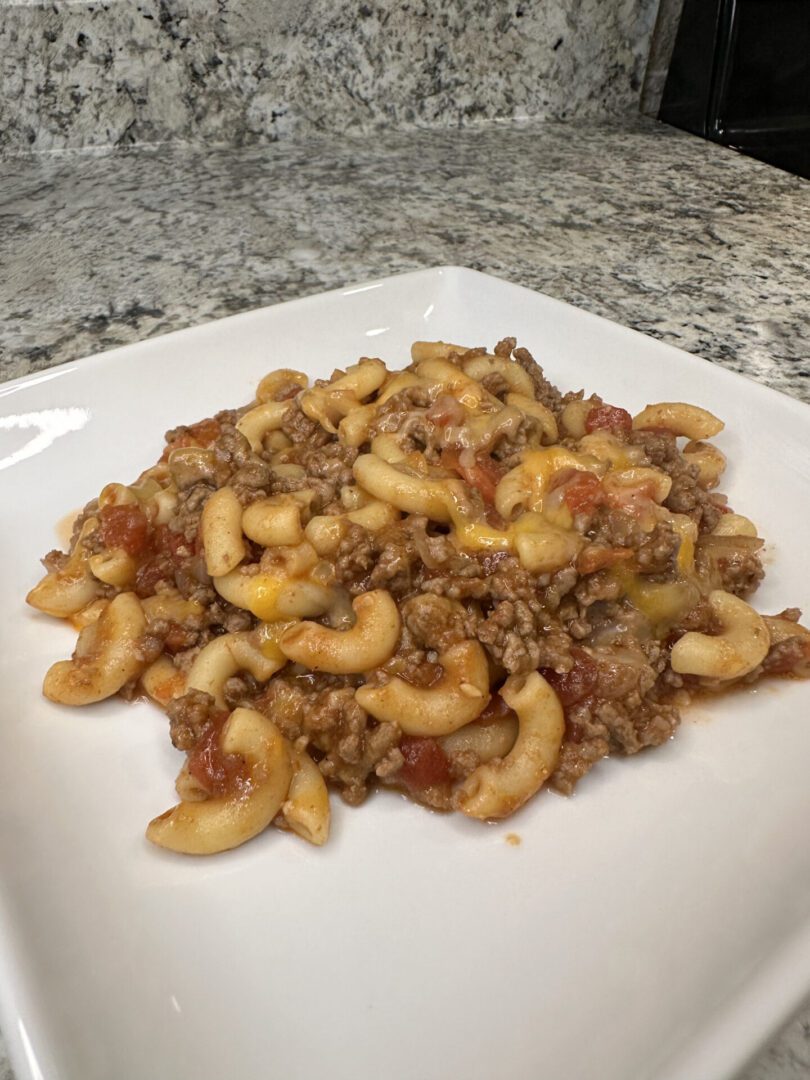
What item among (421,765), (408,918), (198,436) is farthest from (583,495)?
(198,436)

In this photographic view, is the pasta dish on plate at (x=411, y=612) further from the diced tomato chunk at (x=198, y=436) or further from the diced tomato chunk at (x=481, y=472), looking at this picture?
the diced tomato chunk at (x=198, y=436)

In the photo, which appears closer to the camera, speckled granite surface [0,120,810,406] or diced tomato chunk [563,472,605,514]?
diced tomato chunk [563,472,605,514]

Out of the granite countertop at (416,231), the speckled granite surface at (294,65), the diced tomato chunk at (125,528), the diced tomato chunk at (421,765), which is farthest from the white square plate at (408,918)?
the speckled granite surface at (294,65)

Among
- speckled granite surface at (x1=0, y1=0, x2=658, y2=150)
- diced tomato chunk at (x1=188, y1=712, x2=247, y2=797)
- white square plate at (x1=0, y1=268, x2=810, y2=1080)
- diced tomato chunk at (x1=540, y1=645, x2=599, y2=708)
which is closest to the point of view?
white square plate at (x1=0, y1=268, x2=810, y2=1080)

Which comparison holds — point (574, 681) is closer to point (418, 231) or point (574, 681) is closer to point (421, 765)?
point (421, 765)

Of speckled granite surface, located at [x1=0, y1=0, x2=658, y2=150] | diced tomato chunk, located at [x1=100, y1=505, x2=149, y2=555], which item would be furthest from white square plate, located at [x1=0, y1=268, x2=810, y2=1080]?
speckled granite surface, located at [x1=0, y1=0, x2=658, y2=150]

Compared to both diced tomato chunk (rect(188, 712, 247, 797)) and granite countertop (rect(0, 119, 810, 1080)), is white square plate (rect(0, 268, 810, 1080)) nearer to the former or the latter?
diced tomato chunk (rect(188, 712, 247, 797))

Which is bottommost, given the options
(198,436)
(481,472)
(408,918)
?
(408,918)
